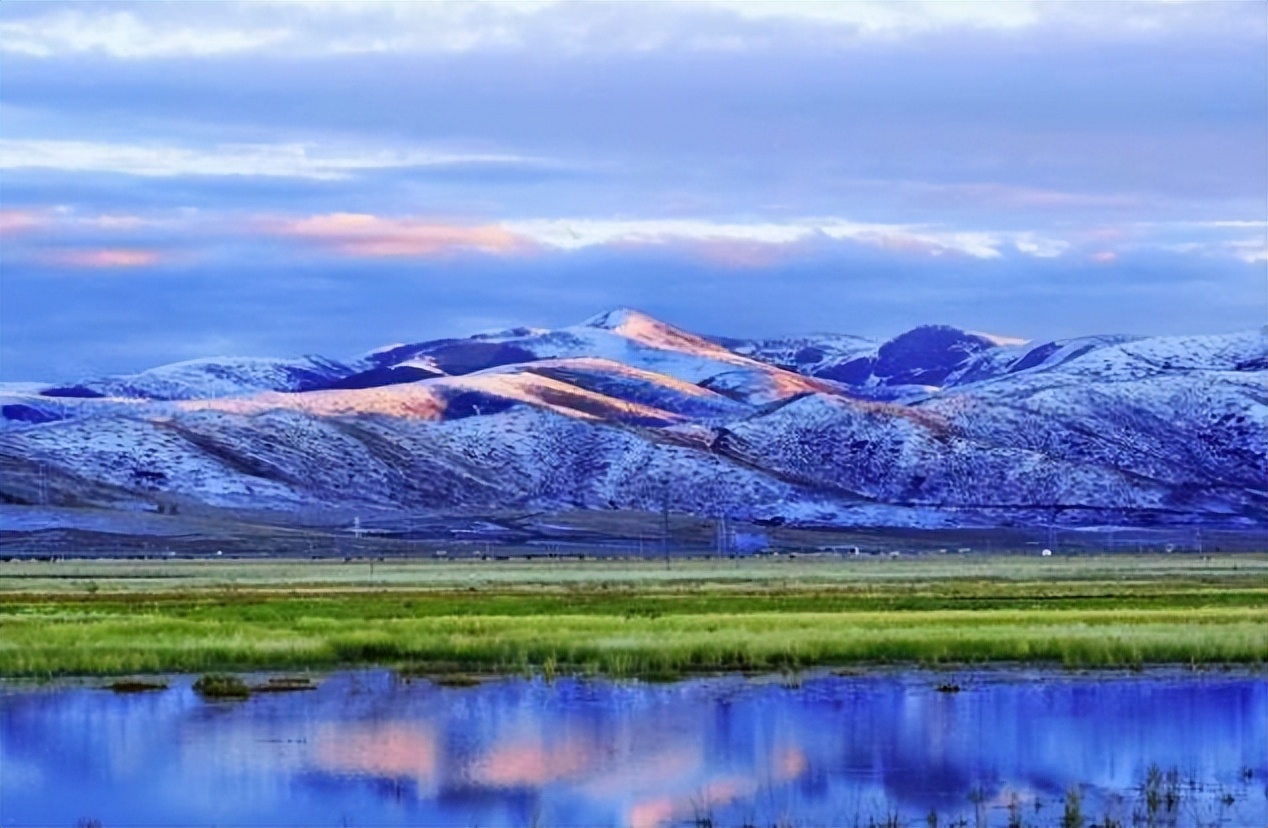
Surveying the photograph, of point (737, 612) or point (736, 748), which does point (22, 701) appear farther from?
point (737, 612)

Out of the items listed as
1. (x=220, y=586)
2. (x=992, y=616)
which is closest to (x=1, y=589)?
(x=220, y=586)

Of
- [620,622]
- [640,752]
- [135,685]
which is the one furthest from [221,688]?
[620,622]

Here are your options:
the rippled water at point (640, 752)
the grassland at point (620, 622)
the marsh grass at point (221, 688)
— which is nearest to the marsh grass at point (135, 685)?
the rippled water at point (640, 752)

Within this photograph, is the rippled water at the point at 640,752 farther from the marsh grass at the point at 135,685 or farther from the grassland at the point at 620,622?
the grassland at the point at 620,622

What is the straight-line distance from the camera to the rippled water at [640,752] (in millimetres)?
28281

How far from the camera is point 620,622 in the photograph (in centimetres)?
5509

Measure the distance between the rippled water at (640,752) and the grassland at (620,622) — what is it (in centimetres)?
345

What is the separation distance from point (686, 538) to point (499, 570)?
7433 centimetres

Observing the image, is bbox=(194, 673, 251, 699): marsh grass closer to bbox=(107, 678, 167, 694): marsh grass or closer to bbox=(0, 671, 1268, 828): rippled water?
bbox=(0, 671, 1268, 828): rippled water

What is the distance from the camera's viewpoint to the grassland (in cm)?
4653

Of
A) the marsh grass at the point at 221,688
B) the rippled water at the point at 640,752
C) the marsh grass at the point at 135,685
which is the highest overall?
the marsh grass at the point at 221,688

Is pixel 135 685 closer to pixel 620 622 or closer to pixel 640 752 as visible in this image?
pixel 640 752

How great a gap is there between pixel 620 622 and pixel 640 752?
72.3ft

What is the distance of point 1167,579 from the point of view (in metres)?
101
